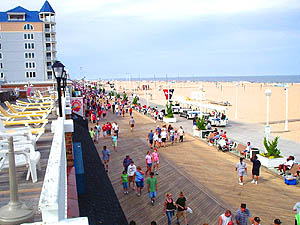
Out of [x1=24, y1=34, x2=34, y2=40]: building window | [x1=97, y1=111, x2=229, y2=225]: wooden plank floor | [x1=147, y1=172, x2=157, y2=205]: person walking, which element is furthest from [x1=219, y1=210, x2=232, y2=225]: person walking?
[x1=24, y1=34, x2=34, y2=40]: building window

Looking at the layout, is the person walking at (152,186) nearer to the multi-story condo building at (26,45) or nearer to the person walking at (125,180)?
the person walking at (125,180)

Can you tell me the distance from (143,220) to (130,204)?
118 cm

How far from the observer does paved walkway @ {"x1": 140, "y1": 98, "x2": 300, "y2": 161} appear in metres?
17.8

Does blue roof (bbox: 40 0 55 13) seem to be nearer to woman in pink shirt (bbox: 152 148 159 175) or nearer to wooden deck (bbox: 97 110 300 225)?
wooden deck (bbox: 97 110 300 225)

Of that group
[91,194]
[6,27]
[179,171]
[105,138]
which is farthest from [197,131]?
[6,27]

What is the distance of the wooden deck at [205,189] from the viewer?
361 inches

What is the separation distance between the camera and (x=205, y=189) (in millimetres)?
10891

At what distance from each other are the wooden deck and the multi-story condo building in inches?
1674

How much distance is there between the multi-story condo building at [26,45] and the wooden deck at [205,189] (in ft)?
139

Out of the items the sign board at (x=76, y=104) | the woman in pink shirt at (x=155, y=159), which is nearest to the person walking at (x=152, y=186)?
the woman in pink shirt at (x=155, y=159)

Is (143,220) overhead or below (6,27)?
below

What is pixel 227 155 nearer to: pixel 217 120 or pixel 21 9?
pixel 217 120

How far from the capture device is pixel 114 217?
7.52 meters

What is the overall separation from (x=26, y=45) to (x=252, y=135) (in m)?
44.2
